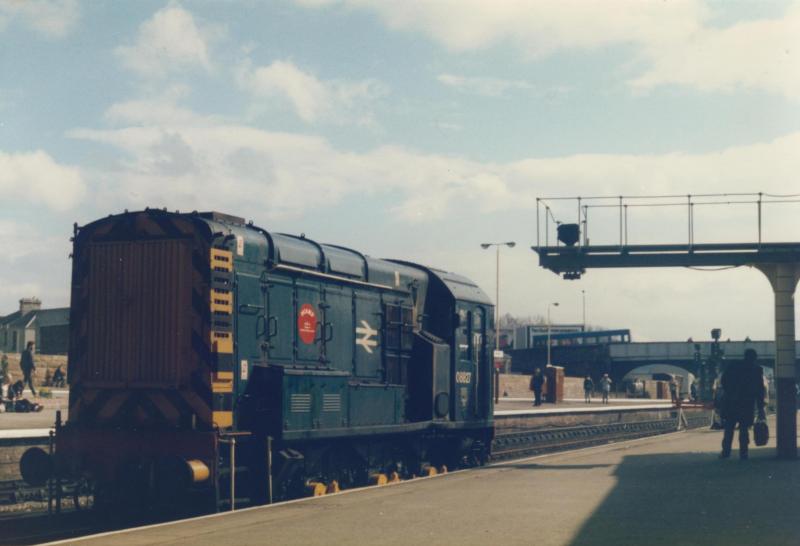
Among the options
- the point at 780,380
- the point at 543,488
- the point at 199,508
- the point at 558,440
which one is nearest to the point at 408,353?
the point at 543,488

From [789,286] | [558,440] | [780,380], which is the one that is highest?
[789,286]

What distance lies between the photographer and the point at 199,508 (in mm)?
13227

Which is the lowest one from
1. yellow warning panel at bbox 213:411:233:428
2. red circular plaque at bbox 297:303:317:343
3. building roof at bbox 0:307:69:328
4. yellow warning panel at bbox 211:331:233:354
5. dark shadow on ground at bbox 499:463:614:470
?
dark shadow on ground at bbox 499:463:614:470

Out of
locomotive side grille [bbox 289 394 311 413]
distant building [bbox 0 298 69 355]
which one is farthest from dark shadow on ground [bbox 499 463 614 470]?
distant building [bbox 0 298 69 355]

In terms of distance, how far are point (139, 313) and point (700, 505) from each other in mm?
7532

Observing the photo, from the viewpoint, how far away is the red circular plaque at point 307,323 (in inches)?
590

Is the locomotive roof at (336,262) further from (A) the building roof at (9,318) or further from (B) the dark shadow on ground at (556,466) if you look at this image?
(A) the building roof at (9,318)

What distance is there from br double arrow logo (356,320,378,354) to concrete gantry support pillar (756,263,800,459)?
798 centimetres

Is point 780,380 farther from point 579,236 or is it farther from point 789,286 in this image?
point 579,236

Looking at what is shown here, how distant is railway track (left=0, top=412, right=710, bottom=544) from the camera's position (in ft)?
39.9

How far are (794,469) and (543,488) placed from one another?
5.15 metres

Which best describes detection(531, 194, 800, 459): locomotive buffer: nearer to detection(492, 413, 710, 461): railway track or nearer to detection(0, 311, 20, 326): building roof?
detection(492, 413, 710, 461): railway track

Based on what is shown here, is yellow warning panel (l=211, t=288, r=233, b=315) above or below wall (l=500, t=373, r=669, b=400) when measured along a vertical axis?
above

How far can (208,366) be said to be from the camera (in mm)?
13016
